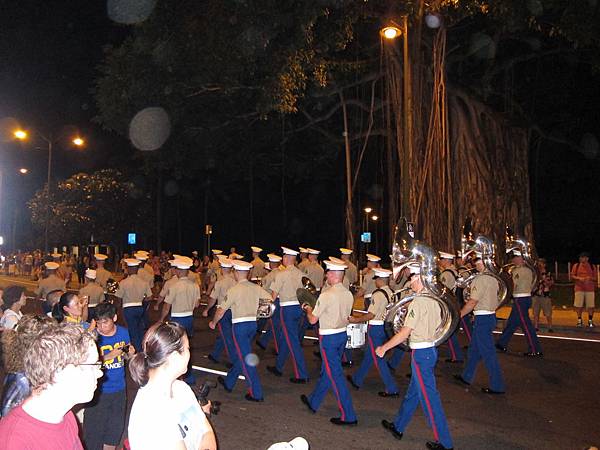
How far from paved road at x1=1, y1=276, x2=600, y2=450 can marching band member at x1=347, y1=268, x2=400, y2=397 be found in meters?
0.24

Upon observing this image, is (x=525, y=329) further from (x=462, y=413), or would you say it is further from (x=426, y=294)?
(x=426, y=294)

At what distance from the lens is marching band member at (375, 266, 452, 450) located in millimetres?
5672

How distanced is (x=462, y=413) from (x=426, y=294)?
6.38ft

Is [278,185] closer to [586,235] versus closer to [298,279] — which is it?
[586,235]

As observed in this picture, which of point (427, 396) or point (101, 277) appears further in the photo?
point (101, 277)

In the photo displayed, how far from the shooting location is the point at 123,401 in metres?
4.74

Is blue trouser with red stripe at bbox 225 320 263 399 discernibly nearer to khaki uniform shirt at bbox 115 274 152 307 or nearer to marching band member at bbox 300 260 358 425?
marching band member at bbox 300 260 358 425

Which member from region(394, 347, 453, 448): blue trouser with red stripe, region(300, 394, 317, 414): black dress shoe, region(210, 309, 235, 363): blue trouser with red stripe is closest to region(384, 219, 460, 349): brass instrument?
region(394, 347, 453, 448): blue trouser with red stripe

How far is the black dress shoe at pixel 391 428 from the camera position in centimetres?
614

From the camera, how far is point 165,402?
273cm

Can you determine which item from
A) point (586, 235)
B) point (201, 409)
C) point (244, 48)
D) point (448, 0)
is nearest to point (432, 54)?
point (448, 0)

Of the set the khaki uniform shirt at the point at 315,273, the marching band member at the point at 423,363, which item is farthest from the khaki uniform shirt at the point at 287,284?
the marching band member at the point at 423,363

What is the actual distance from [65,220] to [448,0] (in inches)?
1245

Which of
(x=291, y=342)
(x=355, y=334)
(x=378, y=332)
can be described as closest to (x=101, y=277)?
(x=291, y=342)
